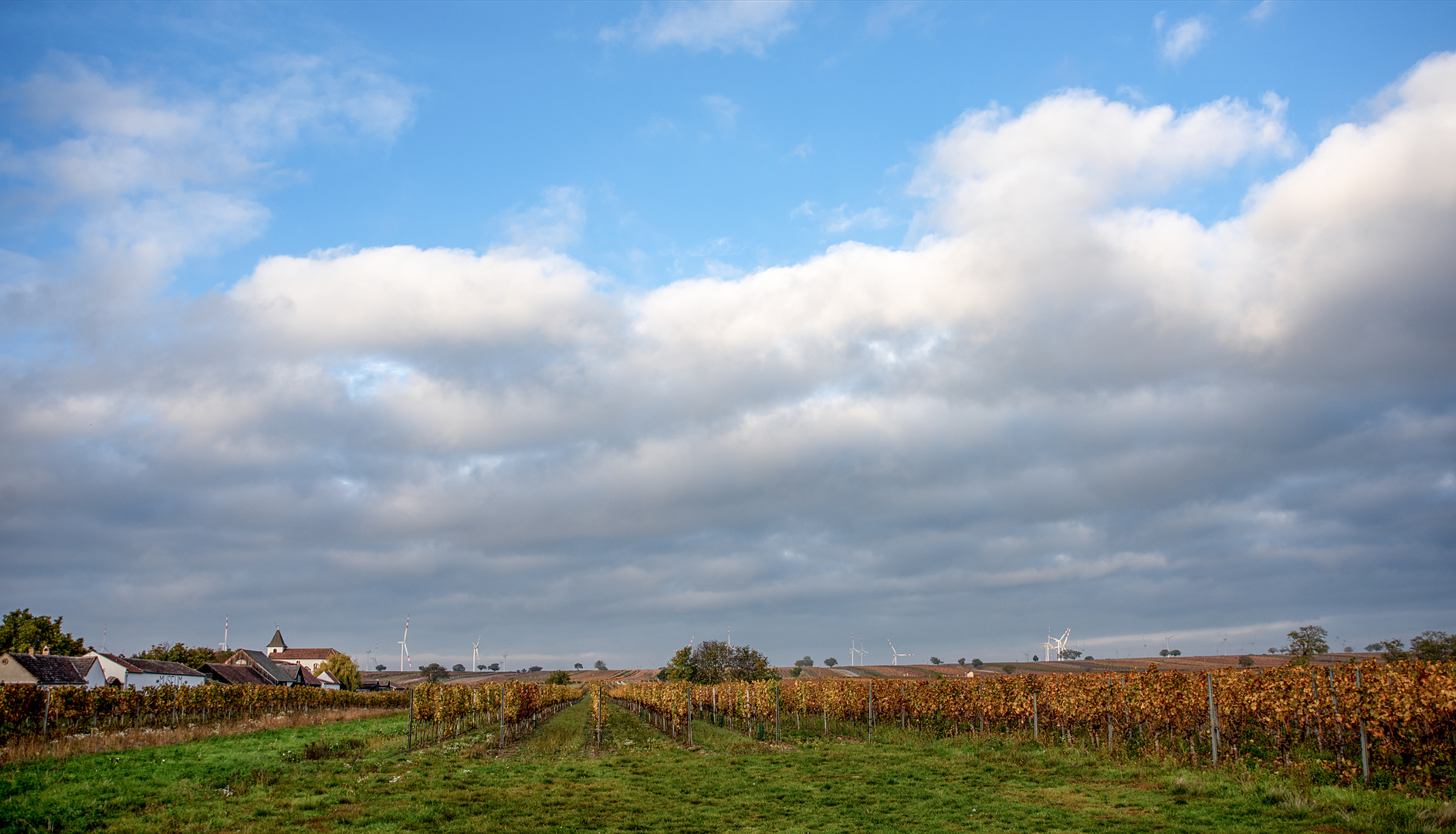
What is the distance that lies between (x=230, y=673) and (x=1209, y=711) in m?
115

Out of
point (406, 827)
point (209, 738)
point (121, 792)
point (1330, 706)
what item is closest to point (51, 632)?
point (209, 738)

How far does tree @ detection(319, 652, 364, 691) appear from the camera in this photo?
136250mm

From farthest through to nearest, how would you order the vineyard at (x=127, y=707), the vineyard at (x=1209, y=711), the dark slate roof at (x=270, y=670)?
1. the dark slate roof at (x=270, y=670)
2. the vineyard at (x=127, y=707)
3. the vineyard at (x=1209, y=711)

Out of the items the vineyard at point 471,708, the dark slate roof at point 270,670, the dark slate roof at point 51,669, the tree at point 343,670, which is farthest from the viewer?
the tree at point 343,670

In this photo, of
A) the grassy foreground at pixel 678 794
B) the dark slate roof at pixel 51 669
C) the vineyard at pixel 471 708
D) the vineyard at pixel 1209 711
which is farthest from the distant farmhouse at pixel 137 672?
the vineyard at pixel 1209 711

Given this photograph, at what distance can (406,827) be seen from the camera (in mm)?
14938

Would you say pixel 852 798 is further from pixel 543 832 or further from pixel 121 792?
pixel 121 792

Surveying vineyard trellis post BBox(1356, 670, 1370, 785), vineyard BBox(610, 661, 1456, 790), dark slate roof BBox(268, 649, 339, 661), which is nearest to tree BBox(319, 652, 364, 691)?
dark slate roof BBox(268, 649, 339, 661)

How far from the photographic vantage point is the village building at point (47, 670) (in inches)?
2544

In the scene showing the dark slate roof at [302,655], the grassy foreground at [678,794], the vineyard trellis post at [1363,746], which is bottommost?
the dark slate roof at [302,655]

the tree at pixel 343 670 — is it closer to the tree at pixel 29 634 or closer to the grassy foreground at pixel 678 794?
the tree at pixel 29 634

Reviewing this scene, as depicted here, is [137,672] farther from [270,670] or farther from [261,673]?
[270,670]

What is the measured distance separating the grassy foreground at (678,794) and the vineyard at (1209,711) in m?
1.50

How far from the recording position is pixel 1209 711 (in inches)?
840
